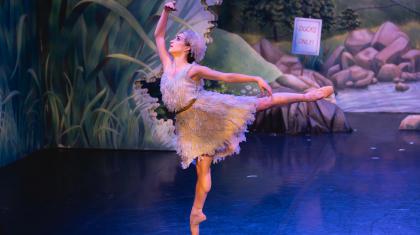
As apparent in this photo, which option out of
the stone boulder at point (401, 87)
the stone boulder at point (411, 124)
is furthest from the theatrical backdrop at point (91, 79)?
the stone boulder at point (401, 87)

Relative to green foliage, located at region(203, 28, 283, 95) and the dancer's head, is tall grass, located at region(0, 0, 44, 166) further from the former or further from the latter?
green foliage, located at region(203, 28, 283, 95)

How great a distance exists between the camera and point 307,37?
10.6 m

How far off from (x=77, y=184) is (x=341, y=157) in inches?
119

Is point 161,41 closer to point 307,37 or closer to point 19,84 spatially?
point 19,84

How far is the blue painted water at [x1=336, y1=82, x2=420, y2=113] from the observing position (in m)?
11.5

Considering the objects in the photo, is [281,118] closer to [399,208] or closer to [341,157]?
[341,157]

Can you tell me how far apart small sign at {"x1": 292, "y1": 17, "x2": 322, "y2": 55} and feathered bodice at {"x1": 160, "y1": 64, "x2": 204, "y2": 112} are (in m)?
7.24

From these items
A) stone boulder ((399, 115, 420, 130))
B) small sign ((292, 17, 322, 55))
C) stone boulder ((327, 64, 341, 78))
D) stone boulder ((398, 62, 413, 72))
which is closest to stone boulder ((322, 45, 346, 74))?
stone boulder ((327, 64, 341, 78))

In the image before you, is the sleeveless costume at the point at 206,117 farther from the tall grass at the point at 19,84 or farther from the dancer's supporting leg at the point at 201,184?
the tall grass at the point at 19,84

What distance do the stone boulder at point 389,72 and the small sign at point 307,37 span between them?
169 cm

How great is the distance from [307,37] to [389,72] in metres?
2.02

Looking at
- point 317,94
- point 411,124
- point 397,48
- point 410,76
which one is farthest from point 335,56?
point 317,94

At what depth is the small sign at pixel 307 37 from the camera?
414 inches

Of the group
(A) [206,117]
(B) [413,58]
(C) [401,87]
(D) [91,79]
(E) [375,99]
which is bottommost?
(E) [375,99]
